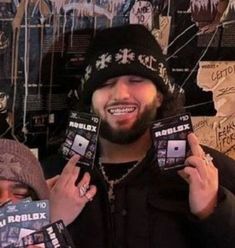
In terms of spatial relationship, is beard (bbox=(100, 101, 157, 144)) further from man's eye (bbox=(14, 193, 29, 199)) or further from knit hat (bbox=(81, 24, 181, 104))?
man's eye (bbox=(14, 193, 29, 199))

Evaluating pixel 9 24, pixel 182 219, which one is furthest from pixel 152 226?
pixel 9 24

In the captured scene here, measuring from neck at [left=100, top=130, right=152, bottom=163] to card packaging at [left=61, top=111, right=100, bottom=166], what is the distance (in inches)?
3.6

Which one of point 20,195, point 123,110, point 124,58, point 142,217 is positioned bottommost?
point 142,217

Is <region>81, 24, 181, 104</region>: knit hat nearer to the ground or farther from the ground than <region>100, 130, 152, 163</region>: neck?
farther from the ground

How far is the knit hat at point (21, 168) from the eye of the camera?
1331 mm

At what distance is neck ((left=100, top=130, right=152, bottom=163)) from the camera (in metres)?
1.64

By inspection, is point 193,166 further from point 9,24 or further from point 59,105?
point 9,24

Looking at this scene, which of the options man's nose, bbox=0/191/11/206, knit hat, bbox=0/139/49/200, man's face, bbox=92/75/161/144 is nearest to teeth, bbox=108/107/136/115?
man's face, bbox=92/75/161/144

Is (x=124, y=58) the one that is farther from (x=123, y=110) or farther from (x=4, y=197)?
(x=4, y=197)

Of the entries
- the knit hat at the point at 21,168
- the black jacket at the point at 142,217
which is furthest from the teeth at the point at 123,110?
the knit hat at the point at 21,168

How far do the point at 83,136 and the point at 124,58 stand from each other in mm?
201

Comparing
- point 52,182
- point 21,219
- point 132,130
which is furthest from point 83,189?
point 21,219

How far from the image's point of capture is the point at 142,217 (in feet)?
5.03

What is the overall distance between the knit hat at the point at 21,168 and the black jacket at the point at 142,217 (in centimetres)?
19
